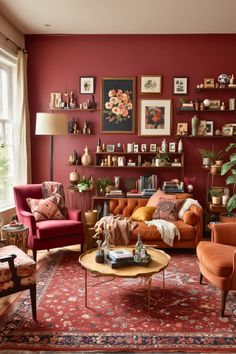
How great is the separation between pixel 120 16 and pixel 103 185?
2.46m

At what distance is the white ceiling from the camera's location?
422 centimetres

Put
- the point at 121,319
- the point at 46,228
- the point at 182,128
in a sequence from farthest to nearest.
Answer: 1. the point at 182,128
2. the point at 46,228
3. the point at 121,319

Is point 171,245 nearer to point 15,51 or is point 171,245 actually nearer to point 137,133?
point 137,133

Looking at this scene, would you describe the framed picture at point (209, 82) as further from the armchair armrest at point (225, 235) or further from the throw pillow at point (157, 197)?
the armchair armrest at point (225, 235)

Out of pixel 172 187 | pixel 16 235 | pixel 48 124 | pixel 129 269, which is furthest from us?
pixel 172 187

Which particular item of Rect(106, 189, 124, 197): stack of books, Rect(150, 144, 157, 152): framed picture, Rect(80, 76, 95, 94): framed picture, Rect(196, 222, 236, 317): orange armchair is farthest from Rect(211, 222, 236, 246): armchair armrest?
Rect(80, 76, 95, 94): framed picture

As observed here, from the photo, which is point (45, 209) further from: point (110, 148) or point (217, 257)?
point (217, 257)

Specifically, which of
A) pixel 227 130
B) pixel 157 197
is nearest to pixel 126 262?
pixel 157 197

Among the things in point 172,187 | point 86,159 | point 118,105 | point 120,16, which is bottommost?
point 172,187

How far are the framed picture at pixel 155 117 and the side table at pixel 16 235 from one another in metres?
2.58

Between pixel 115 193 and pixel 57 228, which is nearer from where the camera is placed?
pixel 57 228

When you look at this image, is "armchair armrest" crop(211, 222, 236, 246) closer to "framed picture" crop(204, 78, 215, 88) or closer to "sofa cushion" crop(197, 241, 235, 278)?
"sofa cushion" crop(197, 241, 235, 278)

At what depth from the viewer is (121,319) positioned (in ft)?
9.40

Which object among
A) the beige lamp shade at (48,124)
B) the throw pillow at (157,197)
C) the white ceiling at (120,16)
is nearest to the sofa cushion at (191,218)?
the throw pillow at (157,197)
